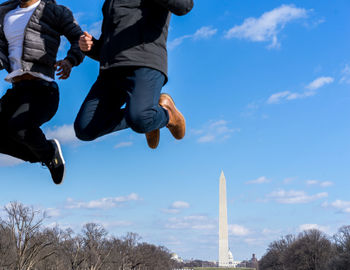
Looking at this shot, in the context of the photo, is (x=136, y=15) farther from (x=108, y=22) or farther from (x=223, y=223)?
(x=223, y=223)

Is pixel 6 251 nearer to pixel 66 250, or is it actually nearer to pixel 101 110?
pixel 66 250

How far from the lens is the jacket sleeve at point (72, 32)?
4.18 metres

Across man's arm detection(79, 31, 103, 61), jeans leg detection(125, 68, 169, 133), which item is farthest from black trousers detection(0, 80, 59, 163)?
jeans leg detection(125, 68, 169, 133)

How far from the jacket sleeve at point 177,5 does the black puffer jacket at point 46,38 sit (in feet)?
3.58

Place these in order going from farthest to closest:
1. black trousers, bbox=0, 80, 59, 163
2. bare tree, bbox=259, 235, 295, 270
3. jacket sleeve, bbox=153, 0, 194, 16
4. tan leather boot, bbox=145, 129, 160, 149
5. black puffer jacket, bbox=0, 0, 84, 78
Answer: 1. bare tree, bbox=259, 235, 295, 270
2. tan leather boot, bbox=145, 129, 160, 149
3. black puffer jacket, bbox=0, 0, 84, 78
4. black trousers, bbox=0, 80, 59, 163
5. jacket sleeve, bbox=153, 0, 194, 16

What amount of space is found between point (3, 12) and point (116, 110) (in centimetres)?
159

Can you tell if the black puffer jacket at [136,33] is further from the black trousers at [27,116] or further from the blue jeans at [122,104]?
the black trousers at [27,116]

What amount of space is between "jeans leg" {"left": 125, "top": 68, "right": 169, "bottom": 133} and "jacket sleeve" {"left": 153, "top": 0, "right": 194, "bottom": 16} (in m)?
0.53

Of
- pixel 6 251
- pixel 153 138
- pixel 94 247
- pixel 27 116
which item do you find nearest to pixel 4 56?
pixel 27 116

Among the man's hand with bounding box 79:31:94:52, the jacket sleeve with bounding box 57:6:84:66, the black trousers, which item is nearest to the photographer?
the man's hand with bounding box 79:31:94:52

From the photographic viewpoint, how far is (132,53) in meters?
3.62

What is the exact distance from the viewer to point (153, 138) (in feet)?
14.3

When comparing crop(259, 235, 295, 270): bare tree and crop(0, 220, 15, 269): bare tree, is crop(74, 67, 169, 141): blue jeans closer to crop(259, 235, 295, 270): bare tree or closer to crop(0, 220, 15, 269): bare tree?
crop(0, 220, 15, 269): bare tree

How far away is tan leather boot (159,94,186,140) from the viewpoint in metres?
4.27
